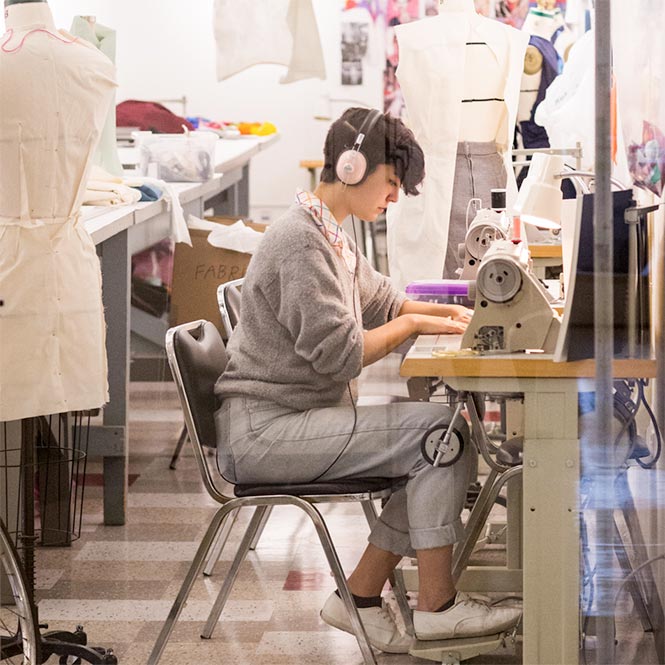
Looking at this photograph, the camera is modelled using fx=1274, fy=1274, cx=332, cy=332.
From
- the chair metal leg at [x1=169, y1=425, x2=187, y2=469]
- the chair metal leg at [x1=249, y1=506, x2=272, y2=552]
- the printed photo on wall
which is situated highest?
the printed photo on wall

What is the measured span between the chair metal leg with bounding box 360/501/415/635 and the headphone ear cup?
64cm

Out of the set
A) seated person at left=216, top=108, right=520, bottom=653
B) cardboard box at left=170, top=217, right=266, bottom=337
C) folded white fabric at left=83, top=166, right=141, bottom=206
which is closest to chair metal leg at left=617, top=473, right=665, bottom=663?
seated person at left=216, top=108, right=520, bottom=653

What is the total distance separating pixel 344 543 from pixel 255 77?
0.94 metres

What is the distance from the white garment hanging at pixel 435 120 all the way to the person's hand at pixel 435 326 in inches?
3.1

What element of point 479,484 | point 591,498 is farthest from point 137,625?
point 591,498

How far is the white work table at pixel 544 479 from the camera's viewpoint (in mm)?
2176

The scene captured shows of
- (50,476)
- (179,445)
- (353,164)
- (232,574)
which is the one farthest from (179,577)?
(353,164)

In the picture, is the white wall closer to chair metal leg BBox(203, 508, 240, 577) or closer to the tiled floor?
the tiled floor

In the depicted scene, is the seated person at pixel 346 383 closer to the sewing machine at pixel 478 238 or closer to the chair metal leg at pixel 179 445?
the sewing machine at pixel 478 238

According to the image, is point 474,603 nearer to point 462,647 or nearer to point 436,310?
point 462,647

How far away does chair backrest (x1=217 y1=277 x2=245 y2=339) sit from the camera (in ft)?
8.70

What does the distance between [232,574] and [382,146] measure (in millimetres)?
963

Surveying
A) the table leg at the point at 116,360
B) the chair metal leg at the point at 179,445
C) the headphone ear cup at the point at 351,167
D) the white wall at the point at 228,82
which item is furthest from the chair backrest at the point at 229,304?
the table leg at the point at 116,360

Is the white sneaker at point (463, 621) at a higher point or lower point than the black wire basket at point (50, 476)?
lower
